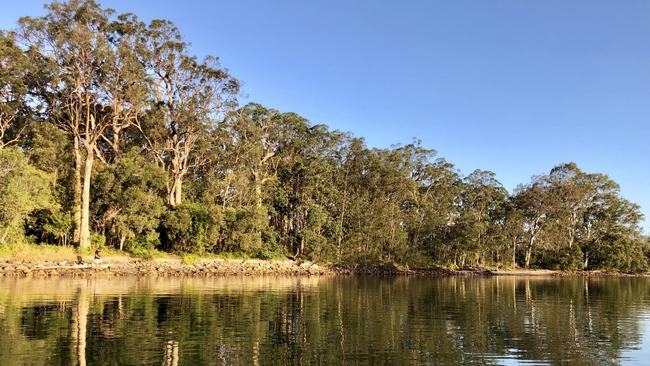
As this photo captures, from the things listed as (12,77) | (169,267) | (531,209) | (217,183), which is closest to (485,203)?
(531,209)

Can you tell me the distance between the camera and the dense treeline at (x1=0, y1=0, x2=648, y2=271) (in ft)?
172

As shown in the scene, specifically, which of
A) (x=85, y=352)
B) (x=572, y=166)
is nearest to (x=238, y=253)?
(x=85, y=352)

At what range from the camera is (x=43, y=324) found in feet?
62.6

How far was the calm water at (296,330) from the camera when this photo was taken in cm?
1514

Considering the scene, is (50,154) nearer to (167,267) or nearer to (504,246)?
(167,267)

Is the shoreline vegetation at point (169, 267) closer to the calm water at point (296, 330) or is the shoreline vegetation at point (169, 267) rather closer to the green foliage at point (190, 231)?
the green foliage at point (190, 231)

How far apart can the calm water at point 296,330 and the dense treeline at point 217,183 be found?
23.1m

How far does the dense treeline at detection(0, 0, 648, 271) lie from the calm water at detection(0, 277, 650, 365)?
23.1 meters

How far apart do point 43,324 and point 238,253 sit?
4953cm

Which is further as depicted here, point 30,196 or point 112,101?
point 112,101

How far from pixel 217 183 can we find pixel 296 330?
54084 millimetres

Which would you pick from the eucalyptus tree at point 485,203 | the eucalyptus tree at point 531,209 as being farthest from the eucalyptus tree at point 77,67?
the eucalyptus tree at point 531,209

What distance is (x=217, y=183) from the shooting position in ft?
236

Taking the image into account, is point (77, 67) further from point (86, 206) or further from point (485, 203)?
point (485, 203)
